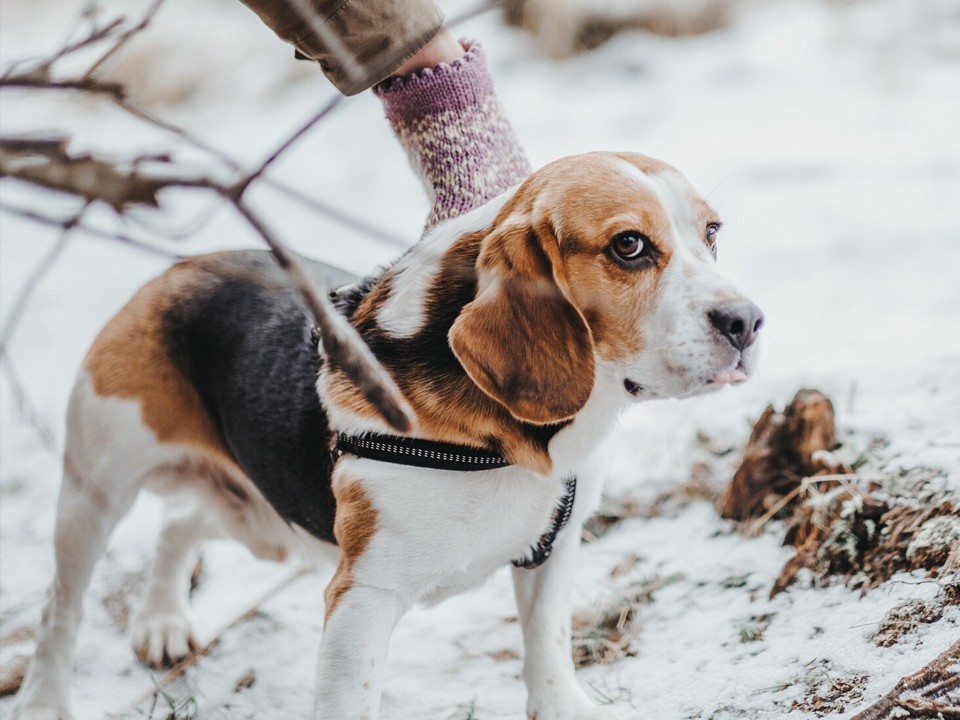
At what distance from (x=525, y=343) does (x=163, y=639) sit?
1720 millimetres

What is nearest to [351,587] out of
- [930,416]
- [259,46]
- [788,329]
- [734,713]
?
[734,713]

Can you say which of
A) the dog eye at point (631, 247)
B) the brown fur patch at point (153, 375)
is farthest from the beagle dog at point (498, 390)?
the brown fur patch at point (153, 375)

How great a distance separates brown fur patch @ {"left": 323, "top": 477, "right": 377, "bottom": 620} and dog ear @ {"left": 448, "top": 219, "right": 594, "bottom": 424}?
0.37 m

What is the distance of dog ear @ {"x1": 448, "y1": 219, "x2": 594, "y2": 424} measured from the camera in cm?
206

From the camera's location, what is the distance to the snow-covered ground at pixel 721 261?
8.86 ft

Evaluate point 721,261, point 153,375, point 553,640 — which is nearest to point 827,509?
point 553,640

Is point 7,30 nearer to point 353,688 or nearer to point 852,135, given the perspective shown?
point 852,135

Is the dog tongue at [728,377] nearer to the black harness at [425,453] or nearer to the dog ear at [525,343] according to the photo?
the dog ear at [525,343]

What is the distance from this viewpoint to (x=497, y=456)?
2125 mm

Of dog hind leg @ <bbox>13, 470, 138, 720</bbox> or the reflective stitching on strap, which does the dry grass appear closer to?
the reflective stitching on strap

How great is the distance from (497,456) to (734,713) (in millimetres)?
811

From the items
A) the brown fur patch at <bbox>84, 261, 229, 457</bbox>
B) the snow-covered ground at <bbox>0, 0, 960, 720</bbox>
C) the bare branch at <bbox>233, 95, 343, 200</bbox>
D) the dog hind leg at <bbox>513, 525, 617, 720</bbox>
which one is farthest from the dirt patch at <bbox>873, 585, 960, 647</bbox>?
the bare branch at <bbox>233, 95, 343, 200</bbox>

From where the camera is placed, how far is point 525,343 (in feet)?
6.80

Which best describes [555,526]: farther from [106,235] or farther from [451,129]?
[106,235]
